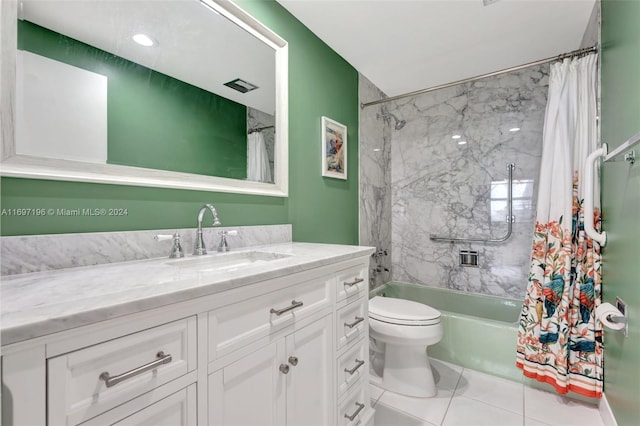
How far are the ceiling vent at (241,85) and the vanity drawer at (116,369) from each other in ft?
4.09

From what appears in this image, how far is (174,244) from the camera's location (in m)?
1.17

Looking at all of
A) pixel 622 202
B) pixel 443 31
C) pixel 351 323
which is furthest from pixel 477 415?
pixel 443 31

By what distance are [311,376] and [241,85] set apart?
1.45m

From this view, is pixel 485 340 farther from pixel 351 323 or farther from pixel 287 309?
pixel 287 309

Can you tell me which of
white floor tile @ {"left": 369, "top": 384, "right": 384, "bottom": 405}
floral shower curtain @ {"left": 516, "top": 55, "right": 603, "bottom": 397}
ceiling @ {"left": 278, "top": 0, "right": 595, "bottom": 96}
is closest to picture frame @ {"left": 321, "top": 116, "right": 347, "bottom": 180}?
ceiling @ {"left": 278, "top": 0, "right": 595, "bottom": 96}

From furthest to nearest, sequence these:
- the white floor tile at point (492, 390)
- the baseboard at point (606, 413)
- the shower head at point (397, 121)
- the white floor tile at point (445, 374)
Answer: the shower head at point (397, 121)
the white floor tile at point (445, 374)
the white floor tile at point (492, 390)
the baseboard at point (606, 413)

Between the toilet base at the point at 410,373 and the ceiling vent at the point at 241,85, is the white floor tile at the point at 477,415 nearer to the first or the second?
the toilet base at the point at 410,373

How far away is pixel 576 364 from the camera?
168 centimetres

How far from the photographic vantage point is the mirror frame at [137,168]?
2.77ft

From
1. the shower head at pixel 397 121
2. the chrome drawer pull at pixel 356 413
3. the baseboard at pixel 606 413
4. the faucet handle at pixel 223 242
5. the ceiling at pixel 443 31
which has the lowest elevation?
the baseboard at pixel 606 413

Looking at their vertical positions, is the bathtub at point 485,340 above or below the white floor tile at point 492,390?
above

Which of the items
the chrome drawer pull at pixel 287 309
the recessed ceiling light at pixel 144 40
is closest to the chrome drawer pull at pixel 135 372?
the chrome drawer pull at pixel 287 309

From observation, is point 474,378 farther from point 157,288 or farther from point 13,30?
point 13,30

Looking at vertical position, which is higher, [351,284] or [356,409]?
[351,284]
